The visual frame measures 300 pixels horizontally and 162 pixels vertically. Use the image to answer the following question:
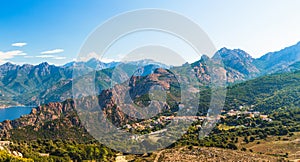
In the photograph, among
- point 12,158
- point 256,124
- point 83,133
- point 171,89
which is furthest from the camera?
point 171,89

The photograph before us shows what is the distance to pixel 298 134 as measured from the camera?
208ft

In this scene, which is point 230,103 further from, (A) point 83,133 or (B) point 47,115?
(B) point 47,115

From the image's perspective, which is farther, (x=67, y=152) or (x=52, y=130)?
(x=52, y=130)

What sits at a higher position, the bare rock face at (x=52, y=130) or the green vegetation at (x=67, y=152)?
the green vegetation at (x=67, y=152)

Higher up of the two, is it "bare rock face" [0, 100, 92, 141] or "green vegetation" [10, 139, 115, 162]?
"green vegetation" [10, 139, 115, 162]

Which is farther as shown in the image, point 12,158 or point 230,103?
point 230,103

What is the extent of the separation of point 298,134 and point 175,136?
3056 cm

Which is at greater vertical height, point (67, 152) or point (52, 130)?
point (67, 152)

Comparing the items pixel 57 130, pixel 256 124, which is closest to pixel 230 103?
pixel 256 124

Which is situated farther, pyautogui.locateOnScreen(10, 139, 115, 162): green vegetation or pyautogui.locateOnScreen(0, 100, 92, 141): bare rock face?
pyautogui.locateOnScreen(0, 100, 92, 141): bare rock face

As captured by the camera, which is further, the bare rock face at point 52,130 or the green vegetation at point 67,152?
the bare rock face at point 52,130

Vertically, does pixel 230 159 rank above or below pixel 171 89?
below

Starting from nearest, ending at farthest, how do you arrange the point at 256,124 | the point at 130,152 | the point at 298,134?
the point at 130,152 < the point at 298,134 < the point at 256,124

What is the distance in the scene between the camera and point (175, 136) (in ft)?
191
